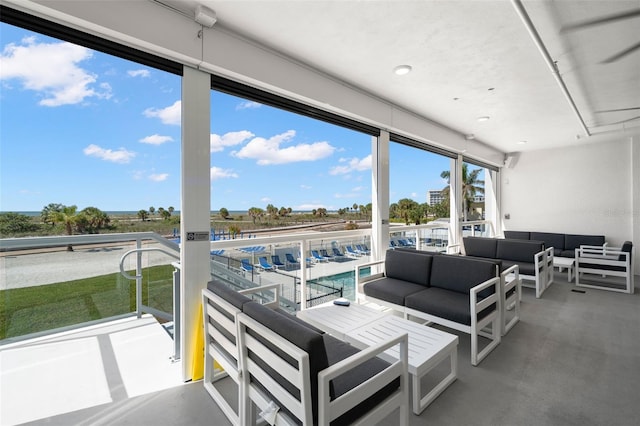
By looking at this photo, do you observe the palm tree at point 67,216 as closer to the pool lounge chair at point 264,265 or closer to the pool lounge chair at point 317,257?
the pool lounge chair at point 264,265

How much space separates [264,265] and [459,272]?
2176mm

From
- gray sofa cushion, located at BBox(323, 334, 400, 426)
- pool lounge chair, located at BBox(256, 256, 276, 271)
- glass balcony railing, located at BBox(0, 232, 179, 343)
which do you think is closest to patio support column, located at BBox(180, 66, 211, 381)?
glass balcony railing, located at BBox(0, 232, 179, 343)

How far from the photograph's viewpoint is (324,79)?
3289mm

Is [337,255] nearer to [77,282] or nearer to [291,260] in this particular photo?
[291,260]

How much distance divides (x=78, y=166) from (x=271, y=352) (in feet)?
7.61

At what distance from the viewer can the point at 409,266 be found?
3.53 m

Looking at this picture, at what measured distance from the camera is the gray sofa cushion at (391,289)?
3.08 meters

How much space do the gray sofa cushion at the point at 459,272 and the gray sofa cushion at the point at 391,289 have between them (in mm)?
252

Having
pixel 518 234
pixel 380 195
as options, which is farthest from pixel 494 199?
pixel 380 195

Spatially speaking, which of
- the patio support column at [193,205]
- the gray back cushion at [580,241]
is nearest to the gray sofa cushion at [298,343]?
the patio support column at [193,205]

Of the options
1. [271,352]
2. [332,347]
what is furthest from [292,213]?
[271,352]

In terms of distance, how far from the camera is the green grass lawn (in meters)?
2.33

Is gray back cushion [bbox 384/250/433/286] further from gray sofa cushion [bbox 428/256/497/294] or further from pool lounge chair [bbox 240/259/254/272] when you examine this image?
pool lounge chair [bbox 240/259/254/272]

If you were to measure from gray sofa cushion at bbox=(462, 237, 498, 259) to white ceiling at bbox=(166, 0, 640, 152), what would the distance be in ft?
7.53
